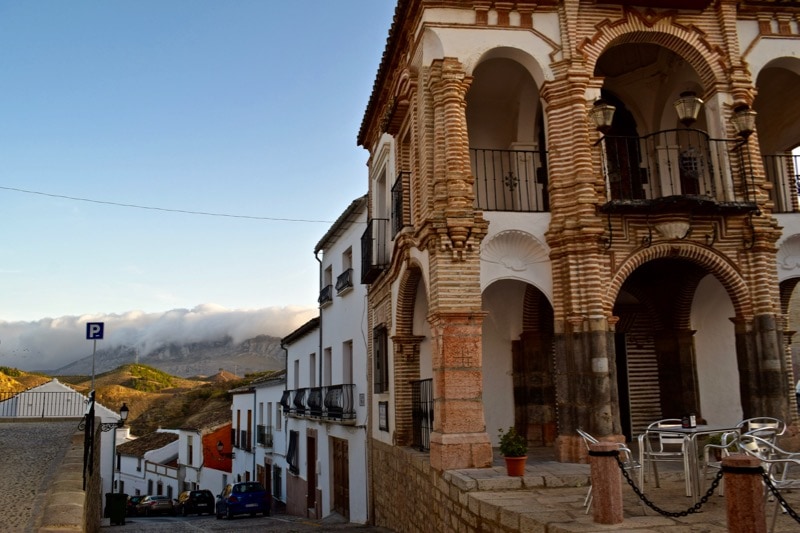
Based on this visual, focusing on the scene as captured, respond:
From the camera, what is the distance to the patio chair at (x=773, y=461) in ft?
17.9

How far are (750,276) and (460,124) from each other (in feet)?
16.4

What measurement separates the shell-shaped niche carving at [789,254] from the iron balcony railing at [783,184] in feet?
5.33

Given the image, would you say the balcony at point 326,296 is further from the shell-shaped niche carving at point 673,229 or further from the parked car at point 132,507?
the parked car at point 132,507

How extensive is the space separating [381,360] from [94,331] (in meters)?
5.59

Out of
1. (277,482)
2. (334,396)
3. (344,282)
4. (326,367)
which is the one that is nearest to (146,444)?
(277,482)

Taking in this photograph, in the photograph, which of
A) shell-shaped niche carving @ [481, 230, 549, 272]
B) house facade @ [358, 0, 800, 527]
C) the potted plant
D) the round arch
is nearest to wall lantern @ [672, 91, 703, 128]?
house facade @ [358, 0, 800, 527]

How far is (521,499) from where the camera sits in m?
7.57

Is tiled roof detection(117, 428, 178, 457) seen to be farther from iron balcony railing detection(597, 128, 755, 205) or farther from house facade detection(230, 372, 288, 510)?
iron balcony railing detection(597, 128, 755, 205)

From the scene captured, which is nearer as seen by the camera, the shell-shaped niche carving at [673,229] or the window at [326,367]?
the shell-shaped niche carving at [673,229]

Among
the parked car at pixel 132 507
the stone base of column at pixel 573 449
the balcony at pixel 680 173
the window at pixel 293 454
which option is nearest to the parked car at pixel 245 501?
the window at pixel 293 454

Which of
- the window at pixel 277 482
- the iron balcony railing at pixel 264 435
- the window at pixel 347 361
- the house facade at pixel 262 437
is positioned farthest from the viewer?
the iron balcony railing at pixel 264 435

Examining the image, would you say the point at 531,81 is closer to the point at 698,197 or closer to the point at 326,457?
the point at 698,197

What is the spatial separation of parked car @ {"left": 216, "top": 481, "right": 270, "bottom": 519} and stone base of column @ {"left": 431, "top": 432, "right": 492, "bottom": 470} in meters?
17.0

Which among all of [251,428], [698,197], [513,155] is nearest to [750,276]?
[698,197]
